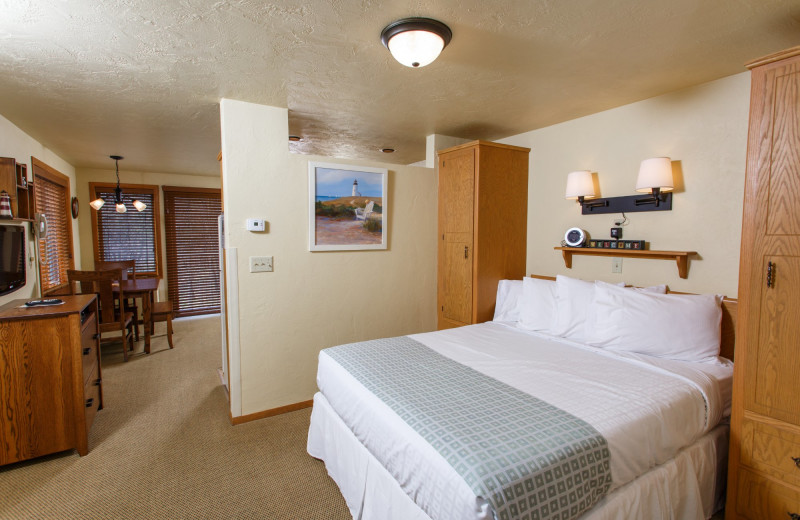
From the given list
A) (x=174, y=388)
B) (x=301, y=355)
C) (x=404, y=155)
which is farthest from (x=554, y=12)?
(x=174, y=388)

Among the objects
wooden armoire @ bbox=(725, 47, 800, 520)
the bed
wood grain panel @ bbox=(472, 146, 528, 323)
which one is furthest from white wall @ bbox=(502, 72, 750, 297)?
wooden armoire @ bbox=(725, 47, 800, 520)

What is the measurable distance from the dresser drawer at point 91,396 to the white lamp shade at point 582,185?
3.67m

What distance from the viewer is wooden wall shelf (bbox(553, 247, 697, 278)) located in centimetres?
237

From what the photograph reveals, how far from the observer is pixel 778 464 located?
1.59 metres

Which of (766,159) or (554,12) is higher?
(554,12)

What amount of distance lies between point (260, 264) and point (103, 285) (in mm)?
2348

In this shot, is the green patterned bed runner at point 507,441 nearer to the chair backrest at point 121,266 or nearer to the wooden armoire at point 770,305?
the wooden armoire at point 770,305

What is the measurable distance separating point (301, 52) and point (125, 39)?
0.83m

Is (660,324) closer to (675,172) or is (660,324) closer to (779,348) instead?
(779,348)

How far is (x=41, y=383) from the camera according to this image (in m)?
2.22

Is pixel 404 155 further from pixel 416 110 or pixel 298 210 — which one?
pixel 298 210

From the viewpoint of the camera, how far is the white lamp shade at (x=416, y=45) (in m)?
1.69

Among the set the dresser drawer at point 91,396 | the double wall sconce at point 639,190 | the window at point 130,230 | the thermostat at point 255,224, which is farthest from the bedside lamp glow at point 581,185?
the window at point 130,230

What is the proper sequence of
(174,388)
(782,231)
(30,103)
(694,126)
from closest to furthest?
1. (782,231)
2. (694,126)
3. (30,103)
4. (174,388)
